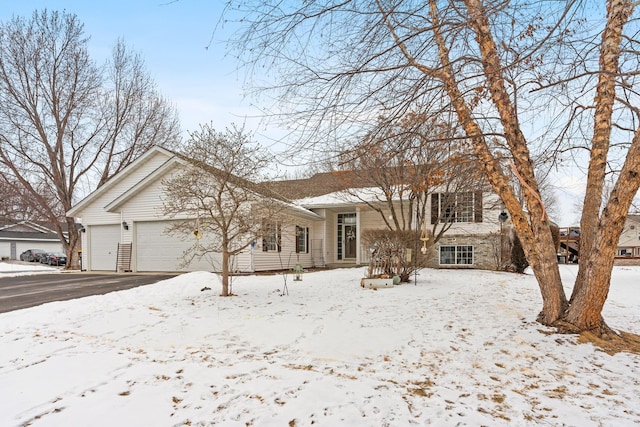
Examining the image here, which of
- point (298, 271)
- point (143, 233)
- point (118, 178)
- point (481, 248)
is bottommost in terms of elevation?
point (298, 271)

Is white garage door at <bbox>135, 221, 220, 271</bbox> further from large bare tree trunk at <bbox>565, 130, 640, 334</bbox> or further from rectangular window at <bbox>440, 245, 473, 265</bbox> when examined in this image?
large bare tree trunk at <bbox>565, 130, 640, 334</bbox>

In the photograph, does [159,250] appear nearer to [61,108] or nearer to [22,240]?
[61,108]

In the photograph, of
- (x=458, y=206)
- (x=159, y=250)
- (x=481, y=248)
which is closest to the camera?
(x=458, y=206)

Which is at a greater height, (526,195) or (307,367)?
(526,195)

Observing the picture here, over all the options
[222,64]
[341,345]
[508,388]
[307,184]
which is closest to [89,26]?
[307,184]

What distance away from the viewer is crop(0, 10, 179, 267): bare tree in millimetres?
18000

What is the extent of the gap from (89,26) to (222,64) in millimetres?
20927

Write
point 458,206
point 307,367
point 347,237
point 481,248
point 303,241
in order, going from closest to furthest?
point 307,367 → point 458,206 → point 481,248 → point 303,241 → point 347,237

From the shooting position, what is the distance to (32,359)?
387 cm

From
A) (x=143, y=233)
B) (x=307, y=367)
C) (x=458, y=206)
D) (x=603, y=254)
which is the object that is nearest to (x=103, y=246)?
(x=143, y=233)

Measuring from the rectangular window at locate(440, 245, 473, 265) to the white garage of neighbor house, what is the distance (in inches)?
229

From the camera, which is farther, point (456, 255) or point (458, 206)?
point (456, 255)

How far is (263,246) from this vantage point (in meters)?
12.8

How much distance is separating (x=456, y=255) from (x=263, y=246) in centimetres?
842
